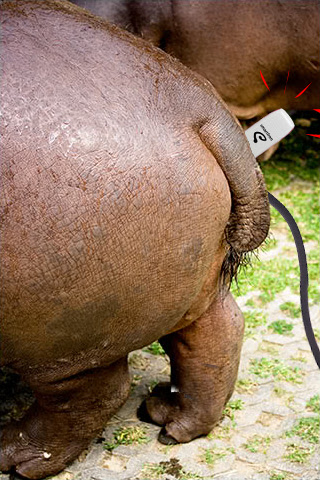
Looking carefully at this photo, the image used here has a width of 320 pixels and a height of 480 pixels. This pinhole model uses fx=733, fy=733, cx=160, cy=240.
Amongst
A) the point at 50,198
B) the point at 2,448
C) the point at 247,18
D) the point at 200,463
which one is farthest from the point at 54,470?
the point at 247,18

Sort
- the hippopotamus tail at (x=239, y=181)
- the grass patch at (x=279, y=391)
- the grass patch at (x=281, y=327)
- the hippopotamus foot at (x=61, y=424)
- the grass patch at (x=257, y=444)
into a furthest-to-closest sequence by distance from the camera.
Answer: the grass patch at (x=281, y=327)
the grass patch at (x=279, y=391)
the grass patch at (x=257, y=444)
the hippopotamus foot at (x=61, y=424)
the hippopotamus tail at (x=239, y=181)

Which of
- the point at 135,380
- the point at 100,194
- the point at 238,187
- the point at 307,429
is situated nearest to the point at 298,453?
the point at 307,429

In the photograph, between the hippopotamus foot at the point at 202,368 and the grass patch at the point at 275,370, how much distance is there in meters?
0.34

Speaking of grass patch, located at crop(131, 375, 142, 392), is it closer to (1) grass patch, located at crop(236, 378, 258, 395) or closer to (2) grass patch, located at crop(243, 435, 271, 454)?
(1) grass patch, located at crop(236, 378, 258, 395)

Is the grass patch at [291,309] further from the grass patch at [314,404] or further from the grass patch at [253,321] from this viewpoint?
the grass patch at [314,404]

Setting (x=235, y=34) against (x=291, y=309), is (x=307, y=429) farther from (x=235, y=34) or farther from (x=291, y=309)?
(x=235, y=34)

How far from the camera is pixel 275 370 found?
2.61 metres

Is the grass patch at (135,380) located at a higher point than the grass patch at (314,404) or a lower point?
lower

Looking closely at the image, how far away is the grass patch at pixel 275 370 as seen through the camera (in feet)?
8.42

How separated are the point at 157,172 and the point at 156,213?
0.09m

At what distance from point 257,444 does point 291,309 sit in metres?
0.87

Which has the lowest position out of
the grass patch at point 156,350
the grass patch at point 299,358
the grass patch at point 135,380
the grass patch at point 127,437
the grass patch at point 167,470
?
the grass patch at point 156,350

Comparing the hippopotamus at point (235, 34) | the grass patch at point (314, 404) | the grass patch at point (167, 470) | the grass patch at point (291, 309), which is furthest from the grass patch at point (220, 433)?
the hippopotamus at point (235, 34)

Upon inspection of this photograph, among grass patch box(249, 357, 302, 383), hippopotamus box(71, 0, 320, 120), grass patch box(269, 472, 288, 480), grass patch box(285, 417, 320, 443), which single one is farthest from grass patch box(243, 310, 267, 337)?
hippopotamus box(71, 0, 320, 120)
